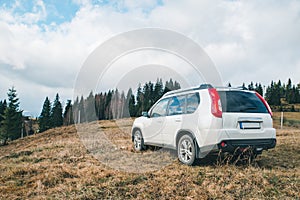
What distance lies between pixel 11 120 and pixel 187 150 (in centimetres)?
4964

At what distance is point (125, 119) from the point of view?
20.8 meters

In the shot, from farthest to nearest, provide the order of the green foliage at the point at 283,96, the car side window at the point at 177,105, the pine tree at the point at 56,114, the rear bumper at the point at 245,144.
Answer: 1. the green foliage at the point at 283,96
2. the pine tree at the point at 56,114
3. the car side window at the point at 177,105
4. the rear bumper at the point at 245,144

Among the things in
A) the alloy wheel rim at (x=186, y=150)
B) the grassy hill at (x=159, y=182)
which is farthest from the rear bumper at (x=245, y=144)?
the alloy wheel rim at (x=186, y=150)

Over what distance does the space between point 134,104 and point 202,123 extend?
63.8 feet

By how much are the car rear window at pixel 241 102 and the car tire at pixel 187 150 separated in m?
1.00

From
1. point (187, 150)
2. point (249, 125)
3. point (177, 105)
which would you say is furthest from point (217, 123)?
point (177, 105)

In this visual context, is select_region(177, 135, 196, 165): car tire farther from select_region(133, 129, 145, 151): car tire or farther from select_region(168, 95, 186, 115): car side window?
select_region(133, 129, 145, 151): car tire

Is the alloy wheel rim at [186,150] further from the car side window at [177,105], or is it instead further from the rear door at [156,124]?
the rear door at [156,124]

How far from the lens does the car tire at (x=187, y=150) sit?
480cm

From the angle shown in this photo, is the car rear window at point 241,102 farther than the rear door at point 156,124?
No

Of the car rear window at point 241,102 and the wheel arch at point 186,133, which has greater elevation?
the car rear window at point 241,102

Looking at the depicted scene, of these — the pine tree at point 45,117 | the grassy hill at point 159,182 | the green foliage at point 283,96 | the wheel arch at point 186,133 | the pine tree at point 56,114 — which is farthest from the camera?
the green foliage at point 283,96

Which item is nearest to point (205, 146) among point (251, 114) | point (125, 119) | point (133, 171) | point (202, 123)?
point (202, 123)

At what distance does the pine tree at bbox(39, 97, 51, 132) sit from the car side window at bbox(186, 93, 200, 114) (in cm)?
6256
